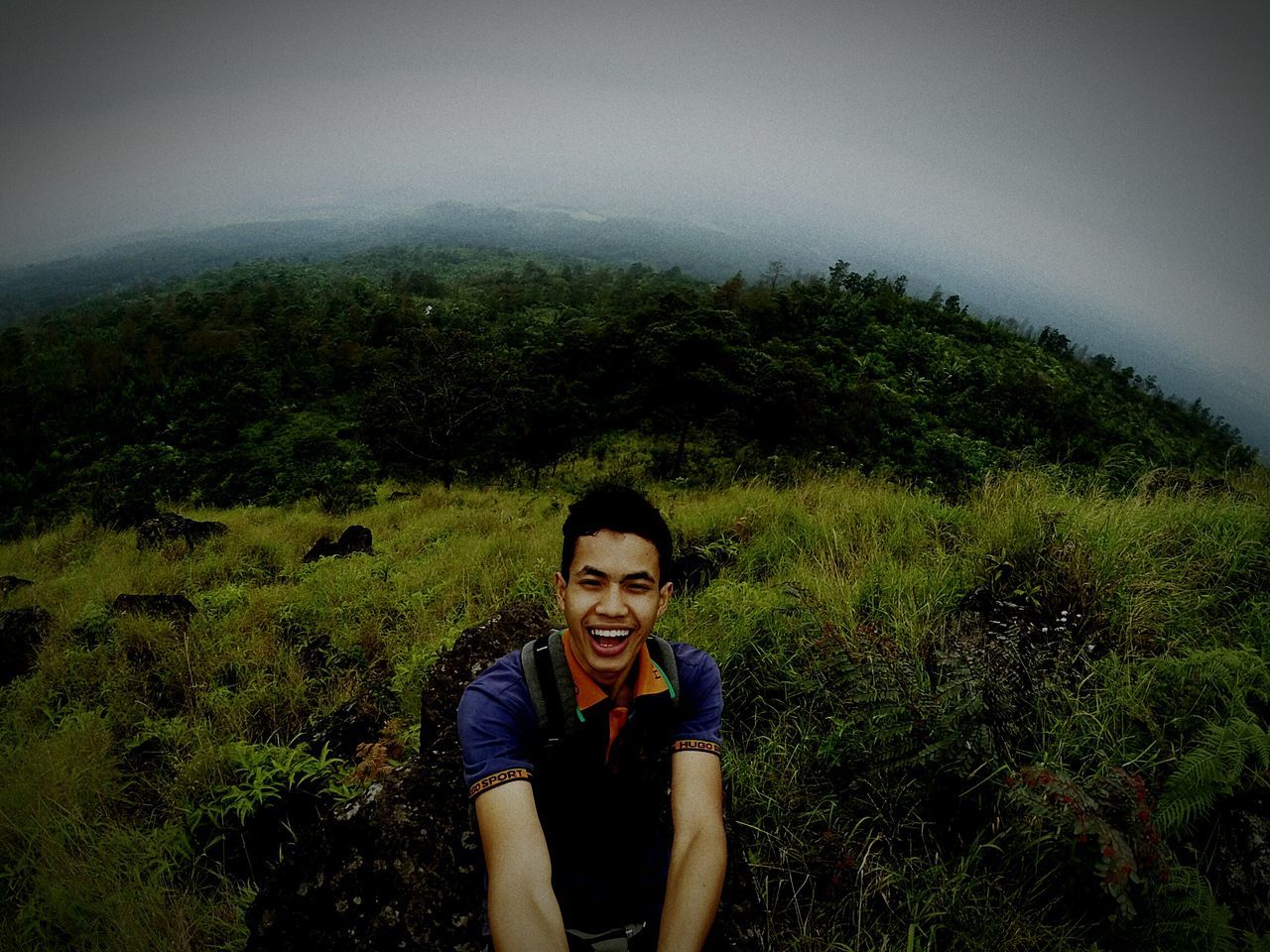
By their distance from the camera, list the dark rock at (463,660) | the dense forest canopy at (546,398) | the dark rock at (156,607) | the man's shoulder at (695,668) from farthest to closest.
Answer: the dense forest canopy at (546,398)
the dark rock at (156,607)
the dark rock at (463,660)
the man's shoulder at (695,668)

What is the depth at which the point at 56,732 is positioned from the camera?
3400 mm

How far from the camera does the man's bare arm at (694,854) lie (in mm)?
1442

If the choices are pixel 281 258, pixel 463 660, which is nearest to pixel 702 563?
pixel 463 660

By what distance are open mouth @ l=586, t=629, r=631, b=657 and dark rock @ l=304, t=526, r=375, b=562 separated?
6.87 metres

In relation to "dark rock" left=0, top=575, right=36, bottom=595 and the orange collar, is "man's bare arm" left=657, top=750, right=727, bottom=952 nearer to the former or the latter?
the orange collar

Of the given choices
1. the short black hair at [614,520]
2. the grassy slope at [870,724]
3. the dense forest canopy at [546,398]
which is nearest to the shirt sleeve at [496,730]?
Answer: the short black hair at [614,520]

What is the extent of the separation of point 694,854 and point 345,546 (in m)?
7.71

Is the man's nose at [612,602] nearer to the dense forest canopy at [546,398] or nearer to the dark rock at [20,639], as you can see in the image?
the dark rock at [20,639]

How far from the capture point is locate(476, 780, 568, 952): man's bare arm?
1.35m

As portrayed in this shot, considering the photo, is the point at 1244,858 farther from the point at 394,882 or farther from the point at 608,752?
the point at 394,882

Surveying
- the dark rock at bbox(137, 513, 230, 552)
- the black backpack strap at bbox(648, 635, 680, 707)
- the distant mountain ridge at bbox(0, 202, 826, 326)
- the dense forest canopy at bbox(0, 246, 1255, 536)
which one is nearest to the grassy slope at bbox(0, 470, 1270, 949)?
the black backpack strap at bbox(648, 635, 680, 707)

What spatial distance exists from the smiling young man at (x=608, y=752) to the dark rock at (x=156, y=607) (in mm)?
5108

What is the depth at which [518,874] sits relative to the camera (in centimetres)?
139

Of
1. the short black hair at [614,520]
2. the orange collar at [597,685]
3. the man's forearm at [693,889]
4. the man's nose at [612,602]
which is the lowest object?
the man's forearm at [693,889]
